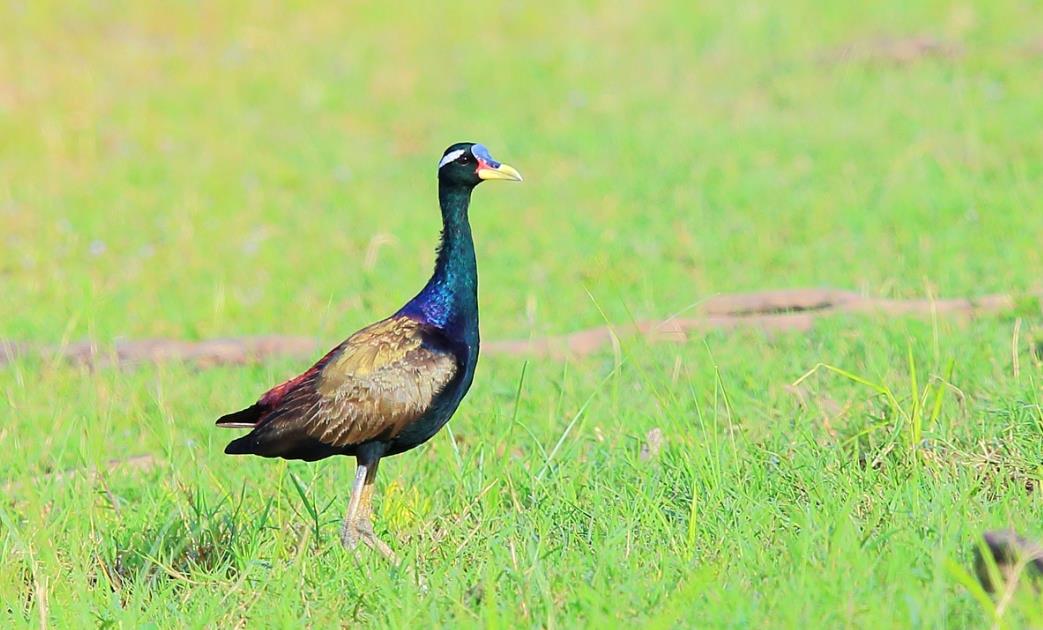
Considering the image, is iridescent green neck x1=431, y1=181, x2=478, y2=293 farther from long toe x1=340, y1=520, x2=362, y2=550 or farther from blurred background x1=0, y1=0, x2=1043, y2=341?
blurred background x1=0, y1=0, x2=1043, y2=341

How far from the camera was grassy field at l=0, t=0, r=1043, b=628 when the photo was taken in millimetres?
4254

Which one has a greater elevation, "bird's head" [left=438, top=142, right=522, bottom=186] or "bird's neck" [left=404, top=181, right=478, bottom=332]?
"bird's head" [left=438, top=142, right=522, bottom=186]

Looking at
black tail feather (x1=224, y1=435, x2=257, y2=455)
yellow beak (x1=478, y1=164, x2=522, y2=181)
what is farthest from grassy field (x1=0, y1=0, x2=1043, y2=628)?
yellow beak (x1=478, y1=164, x2=522, y2=181)

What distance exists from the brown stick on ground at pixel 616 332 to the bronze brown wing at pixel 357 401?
2272 millimetres

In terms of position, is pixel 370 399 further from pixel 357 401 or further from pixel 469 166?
pixel 469 166

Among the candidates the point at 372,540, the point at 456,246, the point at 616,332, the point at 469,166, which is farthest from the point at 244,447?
the point at 616,332

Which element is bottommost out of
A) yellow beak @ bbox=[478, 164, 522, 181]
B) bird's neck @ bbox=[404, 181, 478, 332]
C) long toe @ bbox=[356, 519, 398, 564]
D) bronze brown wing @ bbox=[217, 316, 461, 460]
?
long toe @ bbox=[356, 519, 398, 564]

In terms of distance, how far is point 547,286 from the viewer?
863 cm

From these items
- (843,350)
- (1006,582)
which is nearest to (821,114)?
(843,350)

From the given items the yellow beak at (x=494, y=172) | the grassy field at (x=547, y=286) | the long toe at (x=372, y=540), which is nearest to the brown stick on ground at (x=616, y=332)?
the grassy field at (x=547, y=286)

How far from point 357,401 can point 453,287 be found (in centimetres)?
57

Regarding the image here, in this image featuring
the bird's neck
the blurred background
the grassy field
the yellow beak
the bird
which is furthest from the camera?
the blurred background

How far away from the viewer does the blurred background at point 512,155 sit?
854 centimetres

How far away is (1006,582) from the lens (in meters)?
3.44
